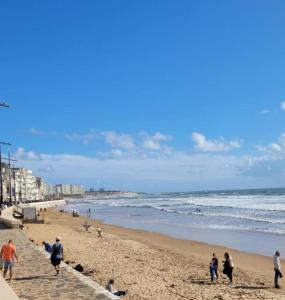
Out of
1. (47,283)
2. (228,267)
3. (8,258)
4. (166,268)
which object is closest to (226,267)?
(228,267)

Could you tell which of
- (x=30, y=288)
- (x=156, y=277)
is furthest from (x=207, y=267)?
(x=30, y=288)

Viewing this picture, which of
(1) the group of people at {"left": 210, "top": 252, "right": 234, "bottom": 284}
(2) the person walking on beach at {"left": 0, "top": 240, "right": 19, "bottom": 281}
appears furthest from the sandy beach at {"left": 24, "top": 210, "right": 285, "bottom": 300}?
(2) the person walking on beach at {"left": 0, "top": 240, "right": 19, "bottom": 281}

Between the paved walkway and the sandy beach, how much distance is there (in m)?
1.92

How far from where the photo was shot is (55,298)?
13.2m

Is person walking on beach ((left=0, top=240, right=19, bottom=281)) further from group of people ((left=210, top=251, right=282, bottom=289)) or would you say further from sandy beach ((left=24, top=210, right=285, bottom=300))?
group of people ((left=210, top=251, right=282, bottom=289))

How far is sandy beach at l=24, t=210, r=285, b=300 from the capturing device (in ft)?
56.6

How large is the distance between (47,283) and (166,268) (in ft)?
Answer: 28.1

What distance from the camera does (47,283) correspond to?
15.2m

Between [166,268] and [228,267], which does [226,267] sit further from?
→ [166,268]

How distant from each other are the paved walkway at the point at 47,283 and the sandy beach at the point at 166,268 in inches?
75.6

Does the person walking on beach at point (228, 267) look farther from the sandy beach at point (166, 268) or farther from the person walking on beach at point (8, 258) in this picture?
the person walking on beach at point (8, 258)

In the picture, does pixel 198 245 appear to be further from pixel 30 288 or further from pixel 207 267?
pixel 30 288

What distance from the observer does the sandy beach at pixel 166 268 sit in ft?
56.6

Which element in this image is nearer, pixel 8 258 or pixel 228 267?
pixel 8 258
